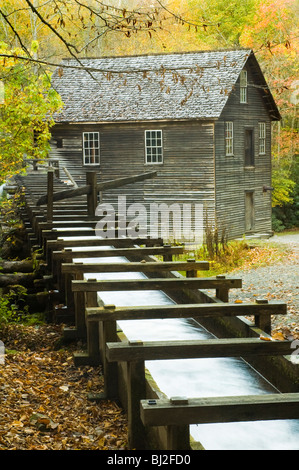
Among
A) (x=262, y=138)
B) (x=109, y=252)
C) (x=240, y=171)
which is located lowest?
(x=109, y=252)

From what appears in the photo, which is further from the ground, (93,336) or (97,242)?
(97,242)

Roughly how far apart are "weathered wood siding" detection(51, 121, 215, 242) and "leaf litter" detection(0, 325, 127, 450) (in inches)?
841

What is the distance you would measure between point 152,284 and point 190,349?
2433 millimetres

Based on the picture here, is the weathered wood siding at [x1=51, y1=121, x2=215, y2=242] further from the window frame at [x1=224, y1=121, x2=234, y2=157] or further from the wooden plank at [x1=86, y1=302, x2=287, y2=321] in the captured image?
the wooden plank at [x1=86, y1=302, x2=287, y2=321]

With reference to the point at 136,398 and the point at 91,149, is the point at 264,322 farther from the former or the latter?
the point at 91,149

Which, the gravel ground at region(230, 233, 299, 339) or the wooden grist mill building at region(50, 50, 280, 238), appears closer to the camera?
the gravel ground at region(230, 233, 299, 339)

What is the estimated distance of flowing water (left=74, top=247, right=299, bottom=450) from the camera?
5.07 meters

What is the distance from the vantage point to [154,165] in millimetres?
30281

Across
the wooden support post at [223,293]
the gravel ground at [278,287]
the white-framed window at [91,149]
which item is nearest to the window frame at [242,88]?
the white-framed window at [91,149]

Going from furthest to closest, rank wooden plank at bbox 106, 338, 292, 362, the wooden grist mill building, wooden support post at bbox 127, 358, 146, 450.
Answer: the wooden grist mill building → wooden support post at bbox 127, 358, 146, 450 → wooden plank at bbox 106, 338, 292, 362

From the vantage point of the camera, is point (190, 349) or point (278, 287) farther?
point (278, 287)

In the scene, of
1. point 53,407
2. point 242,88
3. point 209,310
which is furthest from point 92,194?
point 242,88

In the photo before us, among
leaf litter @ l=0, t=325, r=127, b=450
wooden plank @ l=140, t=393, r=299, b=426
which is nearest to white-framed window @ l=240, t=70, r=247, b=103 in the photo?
leaf litter @ l=0, t=325, r=127, b=450

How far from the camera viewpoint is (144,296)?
984 centimetres
